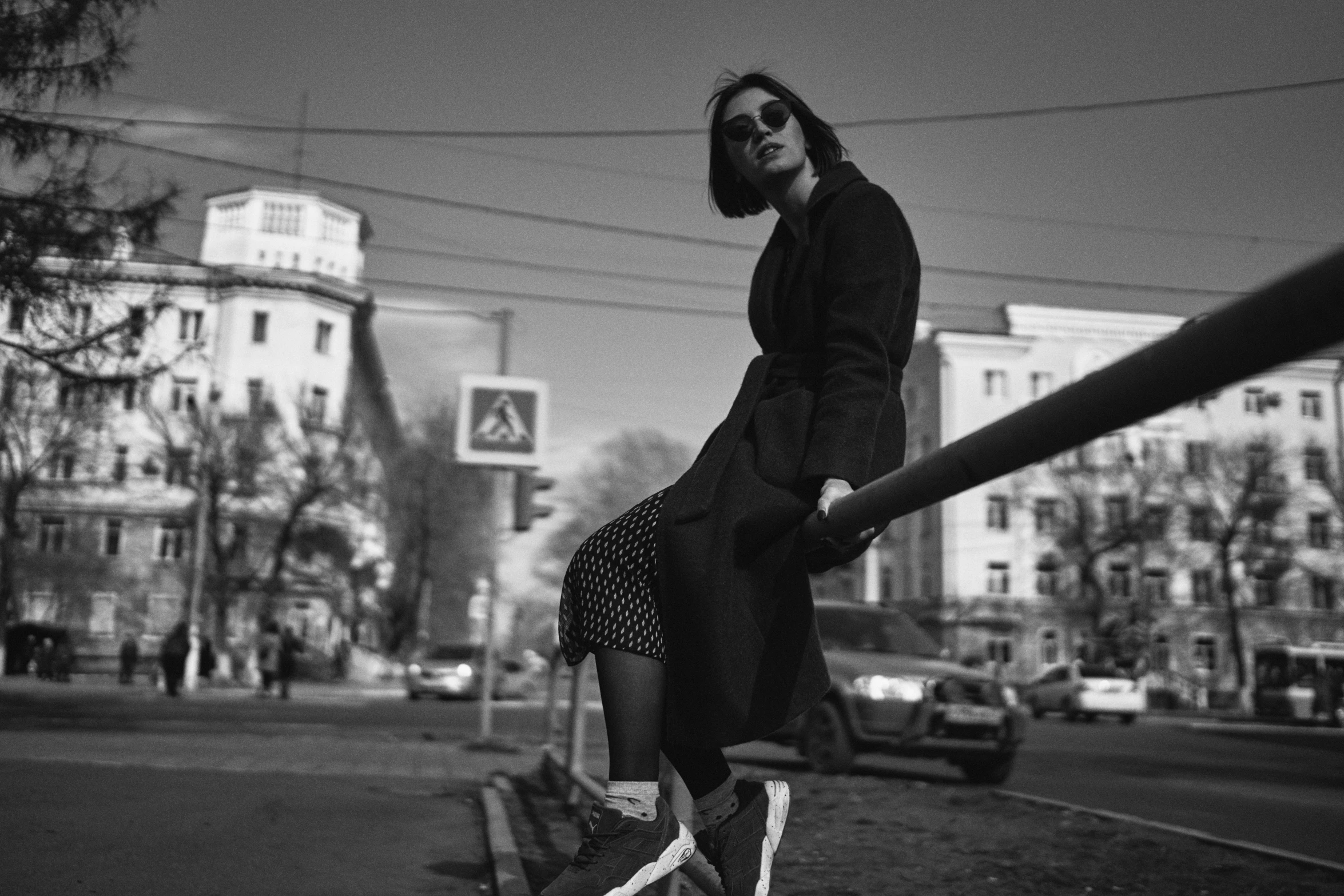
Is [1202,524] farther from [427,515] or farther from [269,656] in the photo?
[269,656]

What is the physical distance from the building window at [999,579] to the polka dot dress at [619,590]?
63.8 metres

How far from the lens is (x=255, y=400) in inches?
1928

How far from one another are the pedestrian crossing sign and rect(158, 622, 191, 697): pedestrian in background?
773 inches

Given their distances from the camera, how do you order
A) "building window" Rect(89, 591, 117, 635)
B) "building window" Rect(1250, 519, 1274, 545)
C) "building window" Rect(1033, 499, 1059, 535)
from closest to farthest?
1. "building window" Rect(1250, 519, 1274, 545)
2. "building window" Rect(1033, 499, 1059, 535)
3. "building window" Rect(89, 591, 117, 635)

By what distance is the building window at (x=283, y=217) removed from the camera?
6147 cm

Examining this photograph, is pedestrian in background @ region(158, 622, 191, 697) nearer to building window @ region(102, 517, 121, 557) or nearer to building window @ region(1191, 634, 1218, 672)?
building window @ region(102, 517, 121, 557)

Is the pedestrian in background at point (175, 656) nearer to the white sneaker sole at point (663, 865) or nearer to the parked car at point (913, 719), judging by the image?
the parked car at point (913, 719)

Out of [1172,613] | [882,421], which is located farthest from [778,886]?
[1172,613]

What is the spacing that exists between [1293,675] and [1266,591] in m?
12.5

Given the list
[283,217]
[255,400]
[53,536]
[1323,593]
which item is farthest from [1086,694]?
[283,217]

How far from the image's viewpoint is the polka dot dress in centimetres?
226

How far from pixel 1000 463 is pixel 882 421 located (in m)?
0.70

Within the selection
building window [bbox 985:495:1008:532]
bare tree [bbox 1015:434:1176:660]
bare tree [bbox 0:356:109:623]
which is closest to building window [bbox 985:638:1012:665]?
bare tree [bbox 1015:434:1176:660]

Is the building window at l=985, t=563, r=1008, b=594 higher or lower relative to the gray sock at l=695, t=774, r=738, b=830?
higher
